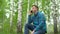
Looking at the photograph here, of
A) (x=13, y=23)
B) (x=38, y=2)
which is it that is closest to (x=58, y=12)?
(x=38, y=2)

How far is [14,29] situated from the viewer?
16.3m

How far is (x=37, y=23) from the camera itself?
19.8ft

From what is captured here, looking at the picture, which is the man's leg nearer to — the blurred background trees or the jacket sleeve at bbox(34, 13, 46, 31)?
the jacket sleeve at bbox(34, 13, 46, 31)

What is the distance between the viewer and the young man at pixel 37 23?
5.84 meters

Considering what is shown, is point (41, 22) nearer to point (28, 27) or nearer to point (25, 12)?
point (28, 27)

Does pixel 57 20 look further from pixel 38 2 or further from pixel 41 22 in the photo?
pixel 41 22

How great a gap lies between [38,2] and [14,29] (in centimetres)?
425

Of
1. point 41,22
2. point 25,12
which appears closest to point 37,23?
point 41,22

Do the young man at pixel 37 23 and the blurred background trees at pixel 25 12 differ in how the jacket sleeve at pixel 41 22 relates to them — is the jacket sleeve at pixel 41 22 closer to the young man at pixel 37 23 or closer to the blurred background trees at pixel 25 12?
the young man at pixel 37 23

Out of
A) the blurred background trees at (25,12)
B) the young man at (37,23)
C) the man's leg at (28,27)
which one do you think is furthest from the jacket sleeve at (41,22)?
the blurred background trees at (25,12)

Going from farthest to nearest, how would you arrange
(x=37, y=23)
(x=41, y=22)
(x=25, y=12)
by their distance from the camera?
1. (x=25, y=12)
2. (x=37, y=23)
3. (x=41, y=22)

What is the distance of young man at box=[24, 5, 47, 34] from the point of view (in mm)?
5836

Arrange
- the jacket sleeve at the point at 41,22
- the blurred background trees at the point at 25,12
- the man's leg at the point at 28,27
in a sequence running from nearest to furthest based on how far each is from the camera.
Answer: the jacket sleeve at the point at 41,22 → the man's leg at the point at 28,27 → the blurred background trees at the point at 25,12

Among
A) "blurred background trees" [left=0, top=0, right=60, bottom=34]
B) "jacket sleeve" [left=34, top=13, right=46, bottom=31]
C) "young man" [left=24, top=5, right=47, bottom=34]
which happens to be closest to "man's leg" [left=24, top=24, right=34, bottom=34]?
"young man" [left=24, top=5, right=47, bottom=34]
